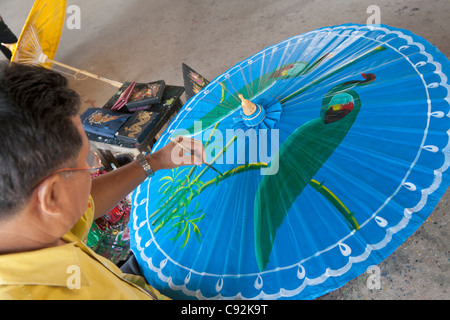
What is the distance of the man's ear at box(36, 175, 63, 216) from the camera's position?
78cm

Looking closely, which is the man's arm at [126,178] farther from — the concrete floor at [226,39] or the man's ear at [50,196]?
the concrete floor at [226,39]

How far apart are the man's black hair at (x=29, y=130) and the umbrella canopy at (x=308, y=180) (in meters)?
0.56

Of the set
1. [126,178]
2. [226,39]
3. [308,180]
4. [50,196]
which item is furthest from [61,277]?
[226,39]

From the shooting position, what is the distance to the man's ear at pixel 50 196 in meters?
0.78

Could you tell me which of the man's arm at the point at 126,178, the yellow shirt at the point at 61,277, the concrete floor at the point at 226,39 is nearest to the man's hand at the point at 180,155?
the man's arm at the point at 126,178

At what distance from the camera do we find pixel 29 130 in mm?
729

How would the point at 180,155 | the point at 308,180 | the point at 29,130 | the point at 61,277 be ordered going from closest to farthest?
the point at 29,130 < the point at 61,277 < the point at 308,180 < the point at 180,155

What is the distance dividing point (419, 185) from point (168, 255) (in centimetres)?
86

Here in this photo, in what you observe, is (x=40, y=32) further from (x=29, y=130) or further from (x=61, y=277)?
(x=61, y=277)

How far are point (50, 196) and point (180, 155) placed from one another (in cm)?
57

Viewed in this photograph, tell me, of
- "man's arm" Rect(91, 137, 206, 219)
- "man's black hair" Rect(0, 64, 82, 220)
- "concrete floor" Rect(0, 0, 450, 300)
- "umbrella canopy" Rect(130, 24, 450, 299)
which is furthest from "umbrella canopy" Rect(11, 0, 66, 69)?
"concrete floor" Rect(0, 0, 450, 300)

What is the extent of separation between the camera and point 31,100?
748mm

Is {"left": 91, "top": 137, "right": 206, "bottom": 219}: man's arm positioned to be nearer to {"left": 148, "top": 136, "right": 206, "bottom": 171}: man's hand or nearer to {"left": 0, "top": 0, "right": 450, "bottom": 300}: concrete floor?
{"left": 148, "top": 136, "right": 206, "bottom": 171}: man's hand

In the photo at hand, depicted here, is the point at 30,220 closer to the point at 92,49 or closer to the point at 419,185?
the point at 419,185
